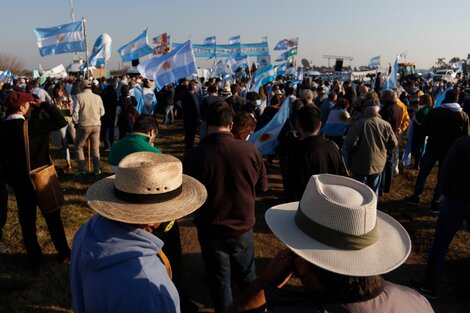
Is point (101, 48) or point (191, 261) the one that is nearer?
point (191, 261)

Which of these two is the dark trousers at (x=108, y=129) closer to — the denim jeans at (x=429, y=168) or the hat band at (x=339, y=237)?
the denim jeans at (x=429, y=168)

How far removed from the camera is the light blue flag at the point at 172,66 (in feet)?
28.5

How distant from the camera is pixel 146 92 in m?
12.3

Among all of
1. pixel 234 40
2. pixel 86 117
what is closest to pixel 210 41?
pixel 234 40

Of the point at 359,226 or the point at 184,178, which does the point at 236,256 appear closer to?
the point at 184,178

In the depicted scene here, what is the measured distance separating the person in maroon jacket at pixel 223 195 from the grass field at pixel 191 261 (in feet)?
3.34

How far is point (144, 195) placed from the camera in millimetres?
1608

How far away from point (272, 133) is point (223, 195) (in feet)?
11.5

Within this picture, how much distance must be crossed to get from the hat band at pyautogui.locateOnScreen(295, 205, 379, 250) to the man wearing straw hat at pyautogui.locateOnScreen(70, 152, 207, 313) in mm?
634

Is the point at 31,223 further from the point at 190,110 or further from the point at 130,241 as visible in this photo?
the point at 190,110

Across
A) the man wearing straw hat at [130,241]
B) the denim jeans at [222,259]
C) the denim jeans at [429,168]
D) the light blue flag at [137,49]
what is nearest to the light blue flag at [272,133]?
the denim jeans at [429,168]

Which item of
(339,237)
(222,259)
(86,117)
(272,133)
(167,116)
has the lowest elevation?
(167,116)

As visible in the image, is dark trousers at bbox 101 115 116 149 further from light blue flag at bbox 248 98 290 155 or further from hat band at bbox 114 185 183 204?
hat band at bbox 114 185 183 204

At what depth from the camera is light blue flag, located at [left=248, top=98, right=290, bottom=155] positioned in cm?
614
